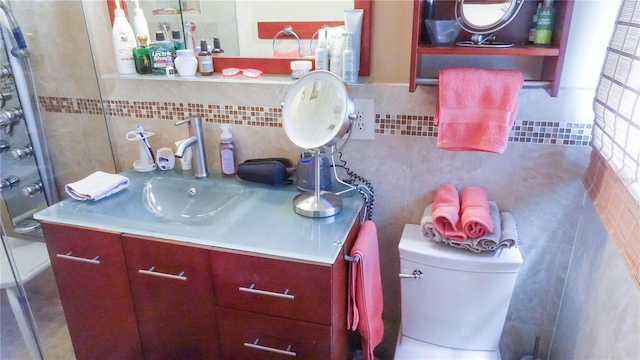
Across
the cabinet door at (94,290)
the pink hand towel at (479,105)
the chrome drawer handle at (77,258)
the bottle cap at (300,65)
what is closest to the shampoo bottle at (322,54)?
the bottle cap at (300,65)

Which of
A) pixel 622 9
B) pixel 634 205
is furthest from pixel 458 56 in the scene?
pixel 634 205

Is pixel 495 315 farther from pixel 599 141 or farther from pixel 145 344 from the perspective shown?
pixel 145 344

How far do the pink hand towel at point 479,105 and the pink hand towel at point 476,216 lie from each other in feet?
0.58

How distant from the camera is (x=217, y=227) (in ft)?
4.16

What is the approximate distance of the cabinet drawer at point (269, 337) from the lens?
1.20 meters

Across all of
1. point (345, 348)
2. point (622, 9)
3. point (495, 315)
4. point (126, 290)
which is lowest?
point (345, 348)

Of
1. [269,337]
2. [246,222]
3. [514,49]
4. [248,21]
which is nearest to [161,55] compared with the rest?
[248,21]

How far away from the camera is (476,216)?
124 centimetres

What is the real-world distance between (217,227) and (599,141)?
109cm

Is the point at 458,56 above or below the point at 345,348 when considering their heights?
above

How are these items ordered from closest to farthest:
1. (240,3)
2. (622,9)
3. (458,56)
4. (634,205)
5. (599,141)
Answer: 1. (634,205)
2. (622,9)
3. (599,141)
4. (458,56)
5. (240,3)

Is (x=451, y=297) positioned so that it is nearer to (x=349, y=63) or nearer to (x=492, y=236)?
(x=492, y=236)

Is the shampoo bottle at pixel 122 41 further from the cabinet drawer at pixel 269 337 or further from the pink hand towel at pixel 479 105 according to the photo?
the pink hand towel at pixel 479 105

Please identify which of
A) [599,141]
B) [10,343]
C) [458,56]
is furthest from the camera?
[10,343]
